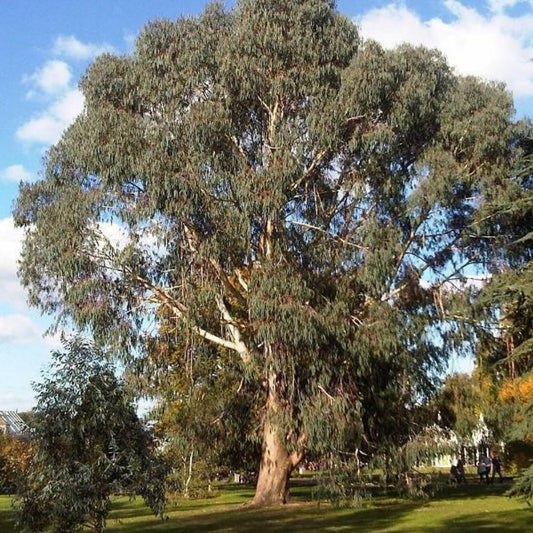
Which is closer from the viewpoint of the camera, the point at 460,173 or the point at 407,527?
the point at 407,527

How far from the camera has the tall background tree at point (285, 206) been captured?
64.2 feet

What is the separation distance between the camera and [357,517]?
18.5 meters

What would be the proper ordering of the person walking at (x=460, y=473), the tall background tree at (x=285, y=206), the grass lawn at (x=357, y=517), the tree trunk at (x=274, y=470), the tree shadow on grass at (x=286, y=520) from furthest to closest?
the person walking at (x=460, y=473)
the tree trunk at (x=274, y=470)
the tall background tree at (x=285, y=206)
the tree shadow on grass at (x=286, y=520)
the grass lawn at (x=357, y=517)

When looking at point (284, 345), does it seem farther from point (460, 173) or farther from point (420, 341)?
point (460, 173)

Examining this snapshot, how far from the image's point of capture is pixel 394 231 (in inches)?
810

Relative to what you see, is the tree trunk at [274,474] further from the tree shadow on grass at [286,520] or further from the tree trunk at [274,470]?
the tree shadow on grass at [286,520]

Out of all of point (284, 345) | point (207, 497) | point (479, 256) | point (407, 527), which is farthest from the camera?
point (207, 497)

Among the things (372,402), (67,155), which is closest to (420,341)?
(372,402)

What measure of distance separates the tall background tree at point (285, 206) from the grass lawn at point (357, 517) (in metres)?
1.78

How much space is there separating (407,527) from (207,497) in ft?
50.7

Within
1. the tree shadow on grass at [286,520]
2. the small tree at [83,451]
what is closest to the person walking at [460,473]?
the tree shadow on grass at [286,520]

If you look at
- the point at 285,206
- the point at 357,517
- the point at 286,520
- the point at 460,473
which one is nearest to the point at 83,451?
the point at 286,520

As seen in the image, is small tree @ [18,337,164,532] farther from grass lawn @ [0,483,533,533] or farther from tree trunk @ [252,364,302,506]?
tree trunk @ [252,364,302,506]

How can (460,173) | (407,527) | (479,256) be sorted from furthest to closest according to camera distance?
(479,256)
(460,173)
(407,527)
